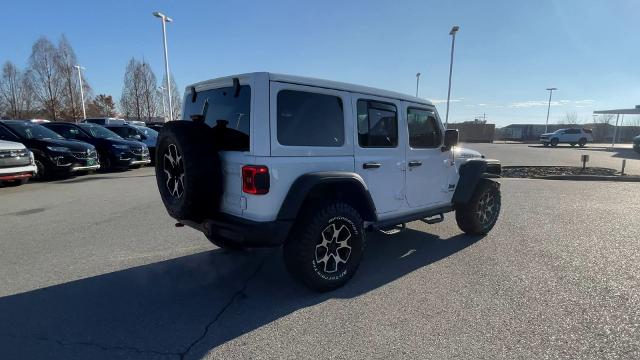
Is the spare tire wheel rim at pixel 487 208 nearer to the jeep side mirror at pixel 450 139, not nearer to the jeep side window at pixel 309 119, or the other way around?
Result: the jeep side mirror at pixel 450 139

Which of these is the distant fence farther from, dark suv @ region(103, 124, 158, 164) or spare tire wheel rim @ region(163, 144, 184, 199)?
spare tire wheel rim @ region(163, 144, 184, 199)

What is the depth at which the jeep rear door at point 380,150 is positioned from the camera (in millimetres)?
3814

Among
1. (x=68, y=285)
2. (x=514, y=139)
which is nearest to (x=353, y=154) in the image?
(x=68, y=285)

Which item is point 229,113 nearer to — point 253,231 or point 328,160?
point 328,160

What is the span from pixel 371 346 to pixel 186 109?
3.18 metres

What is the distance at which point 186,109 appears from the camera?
4.14 meters

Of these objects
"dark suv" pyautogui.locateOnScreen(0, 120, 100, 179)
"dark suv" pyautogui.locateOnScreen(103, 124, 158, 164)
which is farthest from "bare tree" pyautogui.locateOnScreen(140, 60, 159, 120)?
"dark suv" pyautogui.locateOnScreen(0, 120, 100, 179)

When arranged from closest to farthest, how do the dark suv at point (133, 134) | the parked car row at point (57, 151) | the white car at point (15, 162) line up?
1. the white car at point (15, 162)
2. the parked car row at point (57, 151)
3. the dark suv at point (133, 134)

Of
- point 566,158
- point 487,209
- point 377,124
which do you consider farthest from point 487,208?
point 566,158

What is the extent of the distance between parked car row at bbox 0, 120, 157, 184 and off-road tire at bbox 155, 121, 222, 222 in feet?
27.7

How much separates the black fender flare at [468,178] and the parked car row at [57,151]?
34.7ft

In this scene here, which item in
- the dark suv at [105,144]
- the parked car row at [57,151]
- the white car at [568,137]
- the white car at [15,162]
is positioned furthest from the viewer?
the white car at [568,137]

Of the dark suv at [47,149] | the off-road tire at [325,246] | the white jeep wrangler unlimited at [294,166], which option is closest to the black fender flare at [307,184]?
the white jeep wrangler unlimited at [294,166]

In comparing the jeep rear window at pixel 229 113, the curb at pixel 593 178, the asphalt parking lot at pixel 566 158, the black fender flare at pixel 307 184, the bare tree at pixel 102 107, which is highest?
the bare tree at pixel 102 107
